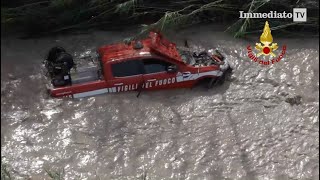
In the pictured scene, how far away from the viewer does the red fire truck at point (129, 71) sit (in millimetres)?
10125

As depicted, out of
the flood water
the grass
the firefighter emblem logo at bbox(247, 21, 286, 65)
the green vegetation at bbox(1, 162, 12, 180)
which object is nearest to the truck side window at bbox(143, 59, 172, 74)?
the flood water

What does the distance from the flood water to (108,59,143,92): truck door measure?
24 cm

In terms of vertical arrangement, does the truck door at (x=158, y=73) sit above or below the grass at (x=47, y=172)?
above

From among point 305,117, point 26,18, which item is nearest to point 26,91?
point 26,18

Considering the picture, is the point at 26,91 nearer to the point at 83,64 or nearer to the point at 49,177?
the point at 83,64

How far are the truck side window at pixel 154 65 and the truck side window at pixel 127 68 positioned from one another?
5.0 inches

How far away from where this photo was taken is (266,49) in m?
12.4

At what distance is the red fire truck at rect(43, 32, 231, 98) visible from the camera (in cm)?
1012

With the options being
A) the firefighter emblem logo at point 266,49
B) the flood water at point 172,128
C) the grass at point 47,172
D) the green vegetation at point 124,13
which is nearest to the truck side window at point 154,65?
the flood water at point 172,128

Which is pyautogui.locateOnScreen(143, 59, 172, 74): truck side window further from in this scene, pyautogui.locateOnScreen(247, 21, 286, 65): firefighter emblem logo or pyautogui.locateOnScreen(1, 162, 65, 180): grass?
pyautogui.locateOnScreen(1, 162, 65, 180): grass

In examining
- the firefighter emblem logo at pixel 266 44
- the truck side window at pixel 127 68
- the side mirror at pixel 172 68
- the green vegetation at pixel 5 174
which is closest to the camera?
the green vegetation at pixel 5 174

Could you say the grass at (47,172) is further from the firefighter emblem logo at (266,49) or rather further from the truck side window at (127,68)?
the firefighter emblem logo at (266,49)

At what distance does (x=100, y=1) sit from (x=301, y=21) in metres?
5.09

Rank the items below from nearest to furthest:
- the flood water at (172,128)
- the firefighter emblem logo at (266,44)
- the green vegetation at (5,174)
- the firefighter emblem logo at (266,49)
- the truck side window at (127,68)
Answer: the green vegetation at (5,174), the flood water at (172,128), the truck side window at (127,68), the firefighter emblem logo at (266,49), the firefighter emblem logo at (266,44)
